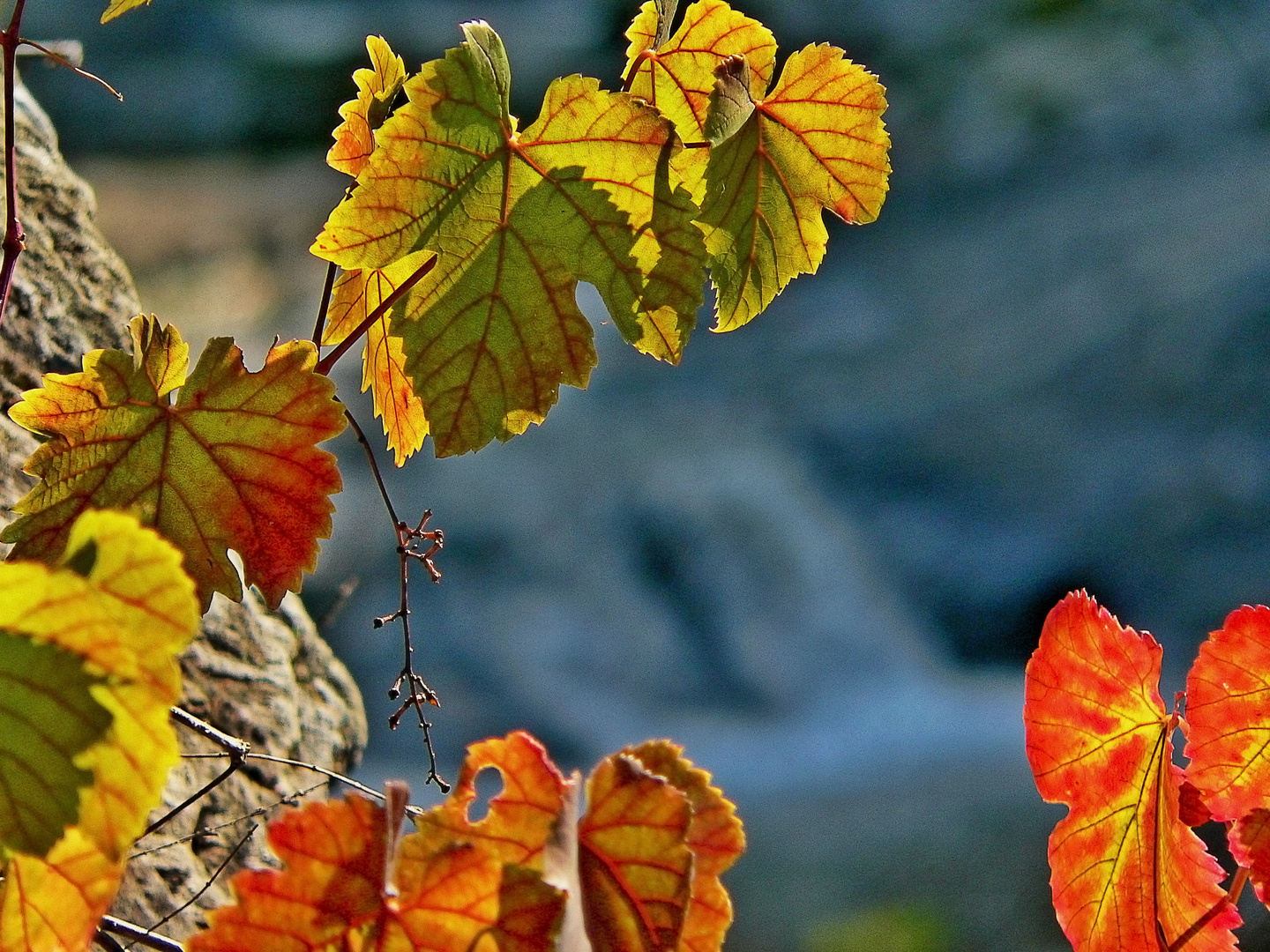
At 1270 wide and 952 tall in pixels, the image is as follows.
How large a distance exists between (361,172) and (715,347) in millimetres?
4950

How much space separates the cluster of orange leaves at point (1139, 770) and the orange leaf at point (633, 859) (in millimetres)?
252

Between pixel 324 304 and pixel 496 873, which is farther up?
pixel 324 304

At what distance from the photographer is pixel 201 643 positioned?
1.08m

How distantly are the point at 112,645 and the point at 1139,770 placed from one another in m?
0.50

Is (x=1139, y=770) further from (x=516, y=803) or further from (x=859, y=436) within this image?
(x=859, y=436)

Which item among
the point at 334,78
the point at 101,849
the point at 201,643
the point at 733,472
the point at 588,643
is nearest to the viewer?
the point at 101,849

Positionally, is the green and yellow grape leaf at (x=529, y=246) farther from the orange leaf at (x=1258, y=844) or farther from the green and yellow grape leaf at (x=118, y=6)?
the orange leaf at (x=1258, y=844)

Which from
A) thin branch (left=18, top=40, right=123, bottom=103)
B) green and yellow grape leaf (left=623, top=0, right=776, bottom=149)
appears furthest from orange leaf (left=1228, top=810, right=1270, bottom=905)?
thin branch (left=18, top=40, right=123, bottom=103)

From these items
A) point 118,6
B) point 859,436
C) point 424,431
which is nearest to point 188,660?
point 424,431

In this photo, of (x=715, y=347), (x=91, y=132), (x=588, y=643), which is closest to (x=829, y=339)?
(x=715, y=347)

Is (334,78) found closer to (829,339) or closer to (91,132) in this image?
(91,132)

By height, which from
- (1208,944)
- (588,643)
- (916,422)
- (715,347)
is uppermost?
(715,347)

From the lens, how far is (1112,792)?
61 centimetres

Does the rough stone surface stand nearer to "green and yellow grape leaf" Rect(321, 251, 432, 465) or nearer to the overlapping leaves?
"green and yellow grape leaf" Rect(321, 251, 432, 465)
